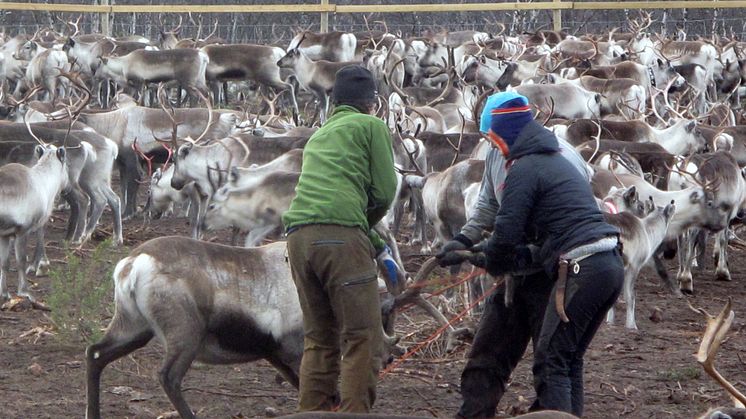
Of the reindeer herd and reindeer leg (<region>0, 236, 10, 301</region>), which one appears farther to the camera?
reindeer leg (<region>0, 236, 10, 301</region>)

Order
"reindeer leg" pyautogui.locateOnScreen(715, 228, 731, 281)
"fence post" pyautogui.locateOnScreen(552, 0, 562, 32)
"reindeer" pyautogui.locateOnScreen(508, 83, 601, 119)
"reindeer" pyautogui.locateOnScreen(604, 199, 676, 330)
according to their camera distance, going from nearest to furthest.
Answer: "reindeer" pyautogui.locateOnScreen(604, 199, 676, 330)
"reindeer leg" pyautogui.locateOnScreen(715, 228, 731, 281)
"reindeer" pyautogui.locateOnScreen(508, 83, 601, 119)
"fence post" pyautogui.locateOnScreen(552, 0, 562, 32)

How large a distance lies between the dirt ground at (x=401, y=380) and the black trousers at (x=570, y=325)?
1.11 meters

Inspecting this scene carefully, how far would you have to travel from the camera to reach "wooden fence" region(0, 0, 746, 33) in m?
24.9

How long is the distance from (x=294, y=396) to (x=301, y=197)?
1.70m

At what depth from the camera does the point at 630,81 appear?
1725 centimetres

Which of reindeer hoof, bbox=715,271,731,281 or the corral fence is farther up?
reindeer hoof, bbox=715,271,731,281

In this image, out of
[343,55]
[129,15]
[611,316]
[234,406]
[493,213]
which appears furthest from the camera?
[129,15]

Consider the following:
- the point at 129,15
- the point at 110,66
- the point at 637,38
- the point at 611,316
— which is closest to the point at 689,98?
the point at 637,38

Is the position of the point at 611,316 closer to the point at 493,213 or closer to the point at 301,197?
the point at 493,213

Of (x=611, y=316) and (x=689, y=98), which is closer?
(x=611, y=316)

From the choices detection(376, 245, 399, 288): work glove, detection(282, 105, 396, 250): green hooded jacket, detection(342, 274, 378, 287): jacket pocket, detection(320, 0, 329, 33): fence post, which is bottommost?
detection(320, 0, 329, 33): fence post

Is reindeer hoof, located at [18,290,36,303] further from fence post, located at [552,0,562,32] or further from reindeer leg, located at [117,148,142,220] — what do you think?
fence post, located at [552,0,562,32]

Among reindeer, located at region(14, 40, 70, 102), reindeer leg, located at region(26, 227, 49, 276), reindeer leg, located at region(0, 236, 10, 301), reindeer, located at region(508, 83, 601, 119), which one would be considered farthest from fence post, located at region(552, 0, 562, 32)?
reindeer leg, located at region(0, 236, 10, 301)

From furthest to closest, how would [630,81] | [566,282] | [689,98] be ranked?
1. [689,98]
2. [630,81]
3. [566,282]
